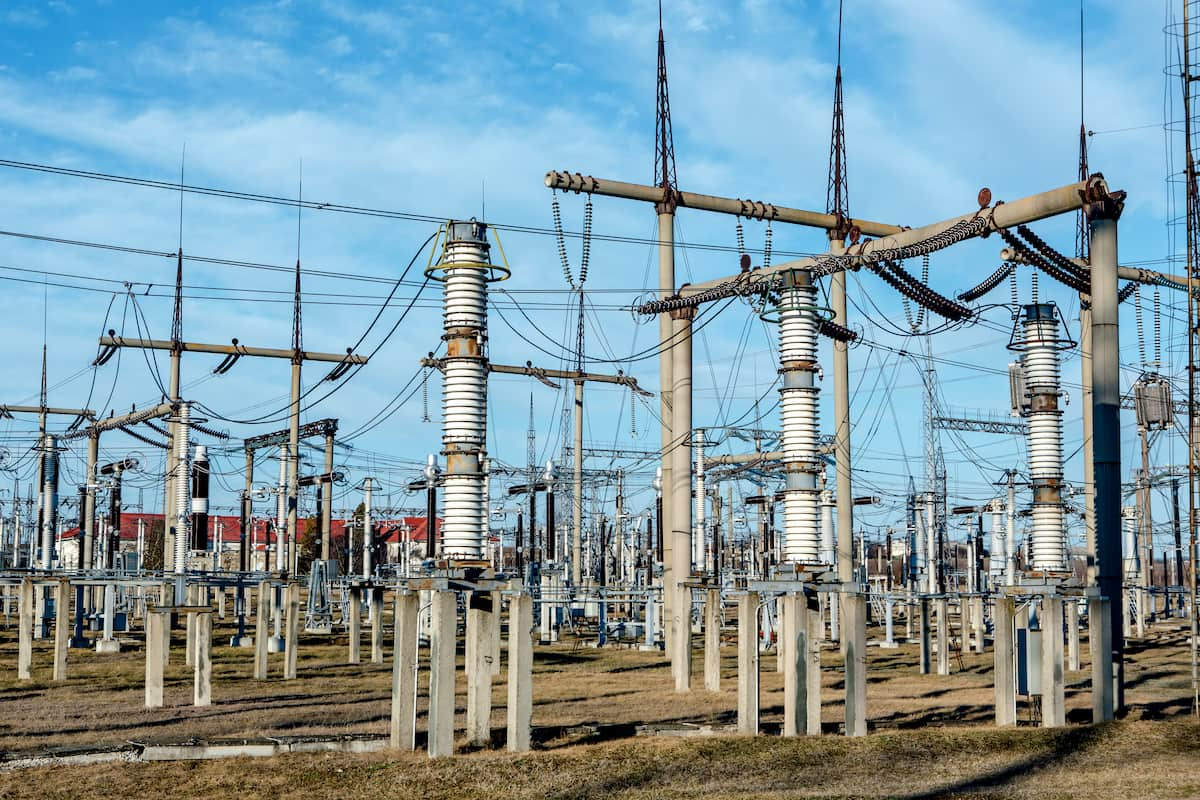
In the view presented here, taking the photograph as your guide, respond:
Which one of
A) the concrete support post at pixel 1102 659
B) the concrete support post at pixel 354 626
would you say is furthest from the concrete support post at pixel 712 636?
the concrete support post at pixel 354 626

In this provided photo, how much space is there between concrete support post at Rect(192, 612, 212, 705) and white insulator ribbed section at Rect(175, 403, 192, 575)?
11141 millimetres

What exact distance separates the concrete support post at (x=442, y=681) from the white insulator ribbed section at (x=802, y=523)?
447cm

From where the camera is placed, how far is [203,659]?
1961 centimetres

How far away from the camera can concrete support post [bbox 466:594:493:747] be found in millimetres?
14391

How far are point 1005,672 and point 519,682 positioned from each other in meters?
6.54

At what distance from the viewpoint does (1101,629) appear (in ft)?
54.7

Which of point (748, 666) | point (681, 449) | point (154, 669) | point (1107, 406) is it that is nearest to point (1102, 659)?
point (1107, 406)

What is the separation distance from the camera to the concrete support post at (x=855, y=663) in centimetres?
1541

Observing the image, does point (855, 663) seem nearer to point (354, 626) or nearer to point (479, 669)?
point (479, 669)

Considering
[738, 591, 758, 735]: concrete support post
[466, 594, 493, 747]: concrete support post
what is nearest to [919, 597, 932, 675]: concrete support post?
[738, 591, 758, 735]: concrete support post

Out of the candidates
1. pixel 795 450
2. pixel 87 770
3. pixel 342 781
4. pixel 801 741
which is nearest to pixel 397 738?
pixel 342 781

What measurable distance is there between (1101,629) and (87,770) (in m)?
12.0

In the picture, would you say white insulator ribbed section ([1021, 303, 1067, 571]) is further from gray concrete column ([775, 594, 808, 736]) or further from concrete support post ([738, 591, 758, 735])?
gray concrete column ([775, 594, 808, 736])

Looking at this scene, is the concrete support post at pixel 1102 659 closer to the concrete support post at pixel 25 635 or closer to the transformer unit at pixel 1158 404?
the transformer unit at pixel 1158 404
